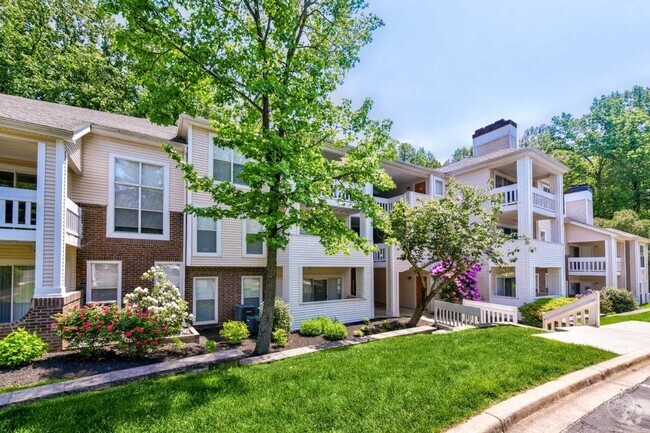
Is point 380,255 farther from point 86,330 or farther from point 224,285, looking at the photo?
point 86,330

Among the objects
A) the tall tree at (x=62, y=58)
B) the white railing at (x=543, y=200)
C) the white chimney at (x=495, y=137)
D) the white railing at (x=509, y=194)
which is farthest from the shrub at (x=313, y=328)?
the white chimney at (x=495, y=137)

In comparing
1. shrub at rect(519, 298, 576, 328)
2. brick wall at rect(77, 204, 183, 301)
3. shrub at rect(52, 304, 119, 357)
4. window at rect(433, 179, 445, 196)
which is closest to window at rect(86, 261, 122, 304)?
brick wall at rect(77, 204, 183, 301)

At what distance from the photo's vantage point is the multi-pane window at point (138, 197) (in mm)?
11000

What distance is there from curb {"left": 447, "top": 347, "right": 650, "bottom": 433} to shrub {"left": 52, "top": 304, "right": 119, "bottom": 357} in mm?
7523

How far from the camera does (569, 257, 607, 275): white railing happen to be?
19.4 metres

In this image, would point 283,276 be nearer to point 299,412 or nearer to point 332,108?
point 332,108

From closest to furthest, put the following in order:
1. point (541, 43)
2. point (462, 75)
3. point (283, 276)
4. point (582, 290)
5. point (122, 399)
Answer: point (122, 399), point (541, 43), point (462, 75), point (283, 276), point (582, 290)

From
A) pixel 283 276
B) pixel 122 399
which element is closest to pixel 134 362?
pixel 122 399

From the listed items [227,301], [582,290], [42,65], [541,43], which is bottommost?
[582,290]

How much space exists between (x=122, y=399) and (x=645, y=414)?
285 inches

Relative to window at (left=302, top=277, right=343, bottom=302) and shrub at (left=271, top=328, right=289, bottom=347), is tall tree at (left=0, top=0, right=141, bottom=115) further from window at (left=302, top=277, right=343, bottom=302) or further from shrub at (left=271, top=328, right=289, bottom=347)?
shrub at (left=271, top=328, right=289, bottom=347)

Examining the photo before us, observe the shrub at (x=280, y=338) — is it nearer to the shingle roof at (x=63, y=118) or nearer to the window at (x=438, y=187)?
the shingle roof at (x=63, y=118)

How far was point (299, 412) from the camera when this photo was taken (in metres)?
3.99

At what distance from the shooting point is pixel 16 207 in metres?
7.97
